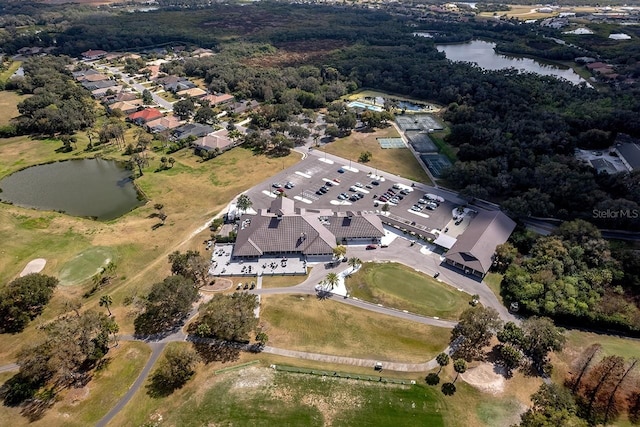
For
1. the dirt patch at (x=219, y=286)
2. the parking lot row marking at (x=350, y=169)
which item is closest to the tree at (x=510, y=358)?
the dirt patch at (x=219, y=286)

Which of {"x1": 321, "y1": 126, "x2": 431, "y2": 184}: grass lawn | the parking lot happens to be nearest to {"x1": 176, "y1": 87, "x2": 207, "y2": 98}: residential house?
{"x1": 321, "y1": 126, "x2": 431, "y2": 184}: grass lawn

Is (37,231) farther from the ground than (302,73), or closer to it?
closer to it

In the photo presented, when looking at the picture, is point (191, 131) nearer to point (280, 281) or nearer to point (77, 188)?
point (77, 188)

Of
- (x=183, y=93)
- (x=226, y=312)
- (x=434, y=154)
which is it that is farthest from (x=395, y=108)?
(x=226, y=312)

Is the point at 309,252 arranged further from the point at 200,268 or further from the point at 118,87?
the point at 118,87

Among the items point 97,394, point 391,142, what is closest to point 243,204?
point 97,394

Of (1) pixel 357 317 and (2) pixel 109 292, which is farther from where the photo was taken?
(2) pixel 109 292
